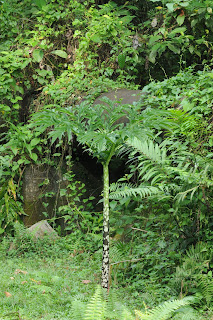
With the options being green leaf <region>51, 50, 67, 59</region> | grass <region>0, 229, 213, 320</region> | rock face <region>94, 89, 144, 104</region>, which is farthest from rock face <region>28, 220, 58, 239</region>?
green leaf <region>51, 50, 67, 59</region>

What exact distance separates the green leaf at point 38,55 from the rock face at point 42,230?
3.04 metres

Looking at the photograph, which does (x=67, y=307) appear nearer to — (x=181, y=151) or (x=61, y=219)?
(x=181, y=151)

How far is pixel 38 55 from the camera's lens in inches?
318

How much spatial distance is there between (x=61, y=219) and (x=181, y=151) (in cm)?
277

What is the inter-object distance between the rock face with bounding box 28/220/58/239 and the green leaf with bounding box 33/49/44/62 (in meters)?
3.04

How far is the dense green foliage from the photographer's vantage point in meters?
4.23

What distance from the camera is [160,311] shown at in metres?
2.82

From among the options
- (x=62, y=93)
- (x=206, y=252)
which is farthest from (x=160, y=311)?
(x=62, y=93)

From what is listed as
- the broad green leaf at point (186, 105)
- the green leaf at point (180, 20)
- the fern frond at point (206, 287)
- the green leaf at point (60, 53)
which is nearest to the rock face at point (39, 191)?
the green leaf at point (60, 53)

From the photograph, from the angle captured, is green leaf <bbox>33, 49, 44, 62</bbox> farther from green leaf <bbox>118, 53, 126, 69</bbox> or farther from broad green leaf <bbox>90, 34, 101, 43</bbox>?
green leaf <bbox>118, 53, 126, 69</bbox>

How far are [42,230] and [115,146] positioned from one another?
3004mm

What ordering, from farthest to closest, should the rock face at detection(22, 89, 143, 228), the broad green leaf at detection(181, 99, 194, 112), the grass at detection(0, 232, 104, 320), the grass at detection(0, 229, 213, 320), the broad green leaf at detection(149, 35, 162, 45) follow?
the broad green leaf at detection(149, 35, 162, 45), the rock face at detection(22, 89, 143, 228), the broad green leaf at detection(181, 99, 194, 112), the grass at detection(0, 232, 104, 320), the grass at detection(0, 229, 213, 320)

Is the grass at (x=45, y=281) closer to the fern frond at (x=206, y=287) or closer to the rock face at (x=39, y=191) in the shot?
the rock face at (x=39, y=191)

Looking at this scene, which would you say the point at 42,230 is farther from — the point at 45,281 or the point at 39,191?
the point at 45,281
